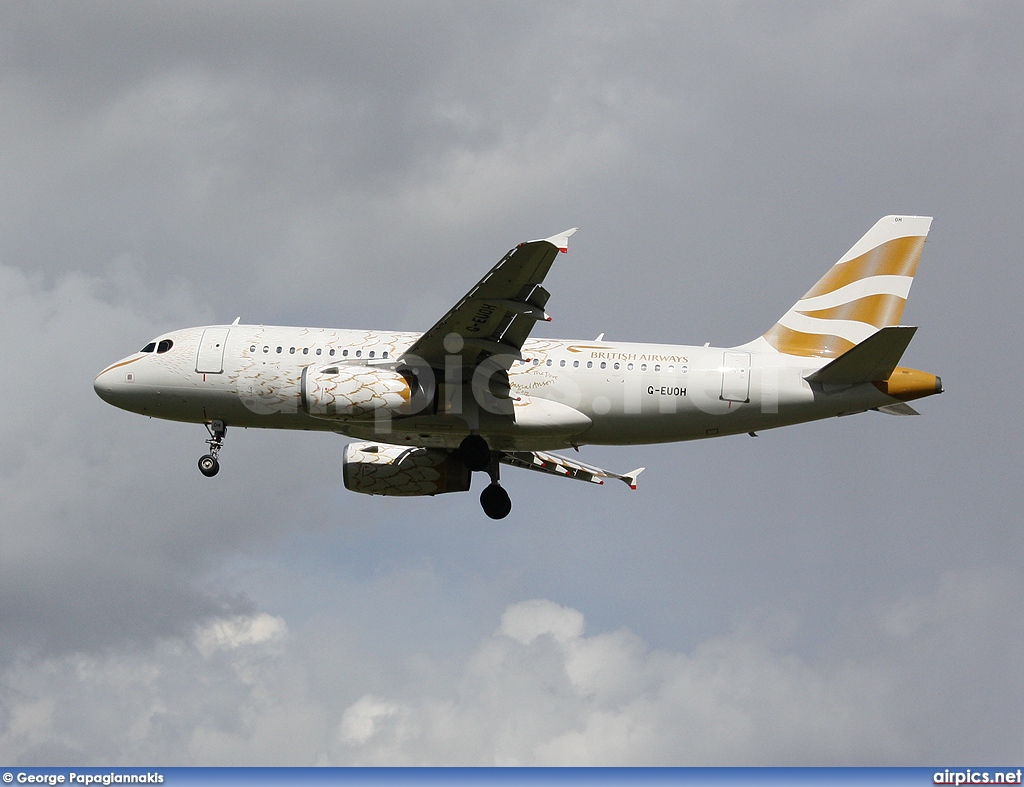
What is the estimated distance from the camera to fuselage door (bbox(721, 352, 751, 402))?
37594 millimetres

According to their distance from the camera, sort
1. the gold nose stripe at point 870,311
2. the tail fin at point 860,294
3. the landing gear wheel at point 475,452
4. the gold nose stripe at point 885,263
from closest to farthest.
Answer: the landing gear wheel at point 475,452, the tail fin at point 860,294, the gold nose stripe at point 870,311, the gold nose stripe at point 885,263

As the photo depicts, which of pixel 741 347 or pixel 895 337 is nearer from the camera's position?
pixel 895 337

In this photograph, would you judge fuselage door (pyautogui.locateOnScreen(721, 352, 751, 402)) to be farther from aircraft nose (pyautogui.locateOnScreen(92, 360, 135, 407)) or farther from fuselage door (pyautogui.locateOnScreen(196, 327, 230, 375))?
aircraft nose (pyautogui.locateOnScreen(92, 360, 135, 407))

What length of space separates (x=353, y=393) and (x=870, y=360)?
48.9 feet

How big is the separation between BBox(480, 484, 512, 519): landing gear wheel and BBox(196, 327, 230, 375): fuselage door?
9.74 metres

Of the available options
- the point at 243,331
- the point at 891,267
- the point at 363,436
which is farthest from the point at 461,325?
the point at 891,267

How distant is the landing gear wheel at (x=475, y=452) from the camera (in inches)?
1519

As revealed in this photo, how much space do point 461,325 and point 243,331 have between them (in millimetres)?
8289

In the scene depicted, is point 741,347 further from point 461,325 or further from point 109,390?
point 109,390

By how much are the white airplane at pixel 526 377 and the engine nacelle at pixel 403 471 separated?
2.59m

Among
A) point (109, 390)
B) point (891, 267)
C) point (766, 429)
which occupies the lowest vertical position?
point (766, 429)

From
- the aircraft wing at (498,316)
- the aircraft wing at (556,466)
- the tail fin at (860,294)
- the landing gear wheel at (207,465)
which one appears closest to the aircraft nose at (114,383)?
the landing gear wheel at (207,465)

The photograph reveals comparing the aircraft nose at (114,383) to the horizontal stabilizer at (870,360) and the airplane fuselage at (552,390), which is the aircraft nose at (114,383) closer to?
the airplane fuselage at (552,390)

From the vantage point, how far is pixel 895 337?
114 ft
